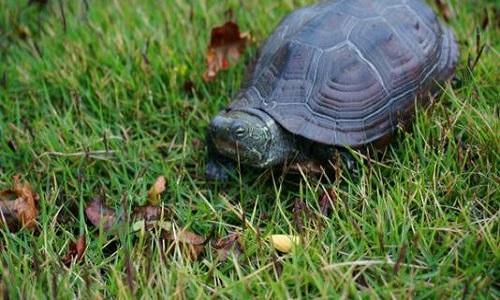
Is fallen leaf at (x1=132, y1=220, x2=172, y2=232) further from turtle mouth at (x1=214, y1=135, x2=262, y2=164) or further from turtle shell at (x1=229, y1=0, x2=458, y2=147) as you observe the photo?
turtle shell at (x1=229, y1=0, x2=458, y2=147)

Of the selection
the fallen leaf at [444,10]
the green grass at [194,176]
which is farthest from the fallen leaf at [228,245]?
the fallen leaf at [444,10]

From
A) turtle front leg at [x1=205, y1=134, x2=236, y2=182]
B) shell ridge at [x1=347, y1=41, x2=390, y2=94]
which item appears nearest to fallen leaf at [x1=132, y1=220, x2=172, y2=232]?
turtle front leg at [x1=205, y1=134, x2=236, y2=182]

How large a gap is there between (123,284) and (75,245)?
1.35ft

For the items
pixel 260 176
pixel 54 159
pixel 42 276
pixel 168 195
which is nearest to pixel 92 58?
pixel 54 159

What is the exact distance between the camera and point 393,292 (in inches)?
83.9

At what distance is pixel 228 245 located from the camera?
8.20ft

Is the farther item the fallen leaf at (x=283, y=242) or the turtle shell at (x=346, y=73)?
the turtle shell at (x=346, y=73)

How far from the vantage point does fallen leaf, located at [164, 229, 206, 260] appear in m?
2.42

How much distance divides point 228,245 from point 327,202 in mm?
423

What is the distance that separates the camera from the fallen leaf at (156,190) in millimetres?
2785

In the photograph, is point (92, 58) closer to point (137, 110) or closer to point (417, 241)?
point (137, 110)

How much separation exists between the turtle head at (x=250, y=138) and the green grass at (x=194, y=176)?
0.13 metres

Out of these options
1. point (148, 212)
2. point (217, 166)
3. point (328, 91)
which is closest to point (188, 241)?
point (148, 212)

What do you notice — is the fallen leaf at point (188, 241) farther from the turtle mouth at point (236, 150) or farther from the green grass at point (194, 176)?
the turtle mouth at point (236, 150)
